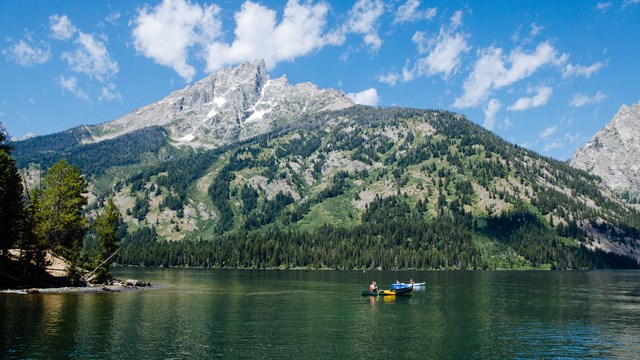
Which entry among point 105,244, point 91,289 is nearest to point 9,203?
point 91,289

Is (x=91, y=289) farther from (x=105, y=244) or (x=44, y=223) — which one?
(x=44, y=223)

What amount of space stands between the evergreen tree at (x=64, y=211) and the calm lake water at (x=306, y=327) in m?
15.8

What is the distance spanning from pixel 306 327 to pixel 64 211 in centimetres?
7577

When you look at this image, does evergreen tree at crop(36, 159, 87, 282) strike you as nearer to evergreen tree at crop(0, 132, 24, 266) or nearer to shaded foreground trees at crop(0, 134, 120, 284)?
shaded foreground trees at crop(0, 134, 120, 284)

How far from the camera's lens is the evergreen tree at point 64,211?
11400cm

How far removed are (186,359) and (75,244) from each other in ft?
263

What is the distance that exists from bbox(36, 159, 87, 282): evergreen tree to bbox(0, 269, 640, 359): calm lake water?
1575 cm

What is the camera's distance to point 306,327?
75.6 m

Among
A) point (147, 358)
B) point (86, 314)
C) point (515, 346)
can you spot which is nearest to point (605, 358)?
point (515, 346)

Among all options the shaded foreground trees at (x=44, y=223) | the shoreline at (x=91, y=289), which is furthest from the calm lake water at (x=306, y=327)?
the shaded foreground trees at (x=44, y=223)

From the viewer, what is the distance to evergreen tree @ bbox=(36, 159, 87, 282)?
374 feet

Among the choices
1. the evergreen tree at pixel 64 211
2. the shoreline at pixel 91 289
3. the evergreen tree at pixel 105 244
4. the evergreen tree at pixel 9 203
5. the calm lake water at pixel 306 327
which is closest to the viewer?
the calm lake water at pixel 306 327

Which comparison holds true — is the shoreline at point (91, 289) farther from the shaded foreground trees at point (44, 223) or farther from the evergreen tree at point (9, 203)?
the evergreen tree at point (9, 203)

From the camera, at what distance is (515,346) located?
6419cm
